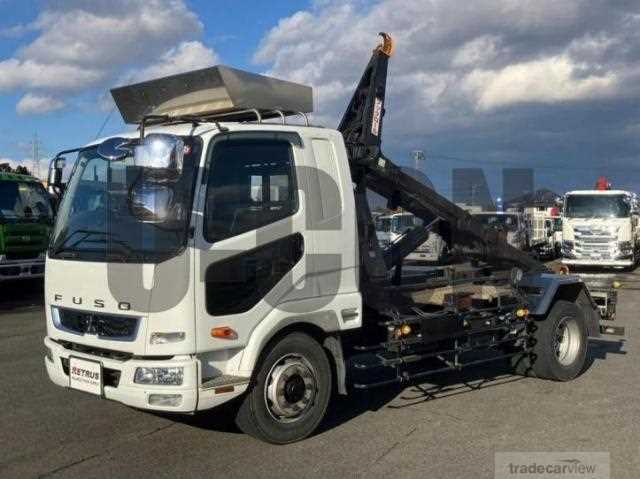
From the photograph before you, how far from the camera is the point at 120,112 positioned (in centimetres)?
631

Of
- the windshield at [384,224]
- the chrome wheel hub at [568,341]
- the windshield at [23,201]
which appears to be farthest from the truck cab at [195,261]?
the windshield at [23,201]

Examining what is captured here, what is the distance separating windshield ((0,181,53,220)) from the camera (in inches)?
588

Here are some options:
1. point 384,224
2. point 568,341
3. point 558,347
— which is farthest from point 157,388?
point 568,341

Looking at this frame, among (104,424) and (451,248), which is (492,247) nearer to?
(451,248)

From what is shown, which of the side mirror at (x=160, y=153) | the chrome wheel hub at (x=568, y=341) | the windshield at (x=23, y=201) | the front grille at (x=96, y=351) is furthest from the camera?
the windshield at (x=23, y=201)

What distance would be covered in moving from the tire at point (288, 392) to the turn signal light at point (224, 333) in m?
0.40

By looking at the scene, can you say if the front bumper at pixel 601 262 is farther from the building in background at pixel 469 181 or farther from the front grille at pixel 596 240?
the building in background at pixel 469 181

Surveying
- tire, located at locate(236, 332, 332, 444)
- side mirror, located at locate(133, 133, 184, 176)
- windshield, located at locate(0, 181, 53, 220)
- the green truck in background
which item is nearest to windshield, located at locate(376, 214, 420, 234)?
tire, located at locate(236, 332, 332, 444)

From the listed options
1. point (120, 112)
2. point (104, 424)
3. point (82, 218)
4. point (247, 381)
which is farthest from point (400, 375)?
point (120, 112)

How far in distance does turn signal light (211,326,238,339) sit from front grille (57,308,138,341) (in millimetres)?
562

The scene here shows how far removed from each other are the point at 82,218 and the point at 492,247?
14.8 ft

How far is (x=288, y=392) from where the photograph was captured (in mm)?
5387

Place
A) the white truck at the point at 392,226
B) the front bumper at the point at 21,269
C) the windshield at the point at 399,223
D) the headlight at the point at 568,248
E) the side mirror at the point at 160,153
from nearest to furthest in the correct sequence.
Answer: the side mirror at the point at 160,153, the white truck at the point at 392,226, the windshield at the point at 399,223, the front bumper at the point at 21,269, the headlight at the point at 568,248

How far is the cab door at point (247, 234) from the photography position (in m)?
4.89
